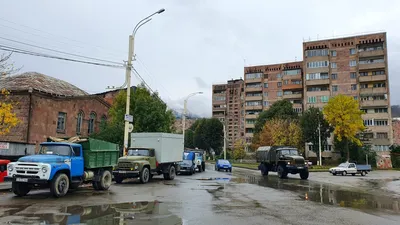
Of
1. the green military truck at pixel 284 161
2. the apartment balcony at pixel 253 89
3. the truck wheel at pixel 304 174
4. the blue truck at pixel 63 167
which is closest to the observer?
the blue truck at pixel 63 167

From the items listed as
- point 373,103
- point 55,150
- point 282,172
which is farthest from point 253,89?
point 55,150

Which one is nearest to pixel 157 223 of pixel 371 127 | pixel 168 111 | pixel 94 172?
pixel 94 172

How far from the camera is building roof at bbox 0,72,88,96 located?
114ft

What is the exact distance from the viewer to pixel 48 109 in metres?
35.2

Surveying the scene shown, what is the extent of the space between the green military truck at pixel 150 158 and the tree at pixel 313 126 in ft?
153

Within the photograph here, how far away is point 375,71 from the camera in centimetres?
7650

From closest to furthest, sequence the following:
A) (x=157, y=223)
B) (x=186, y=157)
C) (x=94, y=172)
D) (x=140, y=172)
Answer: (x=157, y=223) < (x=94, y=172) < (x=140, y=172) < (x=186, y=157)

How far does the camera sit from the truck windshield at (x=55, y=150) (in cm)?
1409

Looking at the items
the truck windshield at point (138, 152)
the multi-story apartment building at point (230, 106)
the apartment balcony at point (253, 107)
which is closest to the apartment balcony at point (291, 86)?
the apartment balcony at point (253, 107)

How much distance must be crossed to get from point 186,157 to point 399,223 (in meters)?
23.8

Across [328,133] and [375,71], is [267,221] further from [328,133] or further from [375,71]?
[375,71]

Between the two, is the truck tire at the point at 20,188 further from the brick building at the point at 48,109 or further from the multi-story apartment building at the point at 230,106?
the multi-story apartment building at the point at 230,106

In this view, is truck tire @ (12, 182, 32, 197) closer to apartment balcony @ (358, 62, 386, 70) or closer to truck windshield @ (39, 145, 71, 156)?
truck windshield @ (39, 145, 71, 156)

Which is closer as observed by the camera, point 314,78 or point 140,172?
point 140,172
